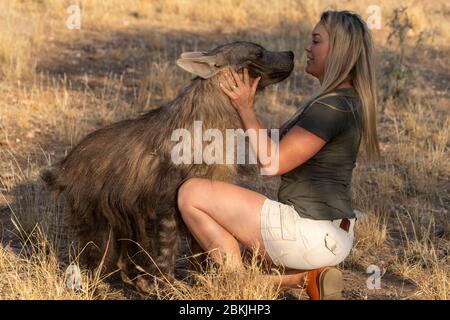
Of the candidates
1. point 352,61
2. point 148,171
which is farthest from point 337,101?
point 148,171

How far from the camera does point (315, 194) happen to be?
4281mm

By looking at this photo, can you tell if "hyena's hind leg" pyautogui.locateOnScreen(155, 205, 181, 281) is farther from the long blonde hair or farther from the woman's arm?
the long blonde hair

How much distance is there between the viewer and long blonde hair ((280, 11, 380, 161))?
4.28m

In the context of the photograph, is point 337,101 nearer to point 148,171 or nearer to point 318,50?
point 318,50

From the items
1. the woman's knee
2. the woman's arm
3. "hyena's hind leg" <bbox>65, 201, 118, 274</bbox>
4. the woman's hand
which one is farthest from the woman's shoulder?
"hyena's hind leg" <bbox>65, 201, 118, 274</bbox>

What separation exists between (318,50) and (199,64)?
67 cm

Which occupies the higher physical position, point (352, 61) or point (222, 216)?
point (352, 61)

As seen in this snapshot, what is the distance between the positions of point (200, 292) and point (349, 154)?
3.61 ft

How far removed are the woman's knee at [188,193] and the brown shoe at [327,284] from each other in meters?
0.79

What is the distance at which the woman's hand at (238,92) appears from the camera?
4316mm

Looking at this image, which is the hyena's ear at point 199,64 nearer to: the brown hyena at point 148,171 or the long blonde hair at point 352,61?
the brown hyena at point 148,171

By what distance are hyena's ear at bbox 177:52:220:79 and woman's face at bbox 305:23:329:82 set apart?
53cm

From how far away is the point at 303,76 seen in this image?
1053cm
